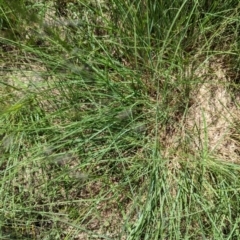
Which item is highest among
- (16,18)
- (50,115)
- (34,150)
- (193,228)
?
(16,18)

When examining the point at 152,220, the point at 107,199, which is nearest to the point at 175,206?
the point at 152,220

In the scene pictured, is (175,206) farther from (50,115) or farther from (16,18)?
(16,18)

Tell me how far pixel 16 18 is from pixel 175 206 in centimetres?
82

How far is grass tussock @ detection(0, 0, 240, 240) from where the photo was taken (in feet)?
4.62

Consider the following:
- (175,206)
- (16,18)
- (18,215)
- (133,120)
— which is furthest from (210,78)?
(18,215)

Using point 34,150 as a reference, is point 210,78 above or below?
above

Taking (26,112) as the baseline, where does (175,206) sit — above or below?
below

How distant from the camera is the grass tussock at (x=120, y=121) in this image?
1.41m

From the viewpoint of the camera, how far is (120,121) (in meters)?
1.44

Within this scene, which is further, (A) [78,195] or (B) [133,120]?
(A) [78,195]

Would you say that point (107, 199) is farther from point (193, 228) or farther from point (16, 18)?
point (16, 18)

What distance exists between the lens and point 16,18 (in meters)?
1.51

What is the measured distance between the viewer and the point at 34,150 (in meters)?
1.47

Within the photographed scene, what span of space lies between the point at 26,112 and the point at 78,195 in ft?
1.10
